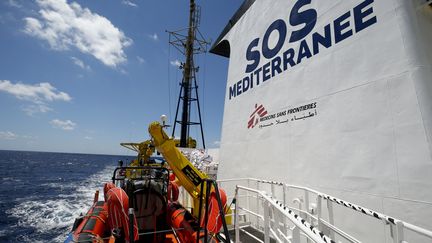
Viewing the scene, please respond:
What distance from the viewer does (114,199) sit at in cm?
324

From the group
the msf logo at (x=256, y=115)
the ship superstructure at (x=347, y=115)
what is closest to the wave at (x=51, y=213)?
the msf logo at (x=256, y=115)

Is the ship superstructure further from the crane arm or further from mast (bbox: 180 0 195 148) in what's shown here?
mast (bbox: 180 0 195 148)

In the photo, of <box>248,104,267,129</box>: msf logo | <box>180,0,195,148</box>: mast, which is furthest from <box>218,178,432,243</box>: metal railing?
<box>180,0,195,148</box>: mast

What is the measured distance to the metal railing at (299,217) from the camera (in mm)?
1989

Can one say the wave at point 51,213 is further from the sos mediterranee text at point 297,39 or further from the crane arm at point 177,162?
the sos mediterranee text at point 297,39

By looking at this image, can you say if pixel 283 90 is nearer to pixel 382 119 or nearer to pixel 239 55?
pixel 382 119

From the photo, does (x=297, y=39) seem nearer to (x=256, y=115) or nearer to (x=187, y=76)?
(x=256, y=115)

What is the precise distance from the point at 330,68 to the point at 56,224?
13929 mm

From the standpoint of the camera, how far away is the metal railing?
78.3 inches

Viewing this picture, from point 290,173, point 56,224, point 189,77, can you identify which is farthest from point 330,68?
point 189,77

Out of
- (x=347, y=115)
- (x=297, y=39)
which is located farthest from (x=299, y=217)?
(x=297, y=39)

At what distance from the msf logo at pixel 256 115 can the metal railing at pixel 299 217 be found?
1583 mm

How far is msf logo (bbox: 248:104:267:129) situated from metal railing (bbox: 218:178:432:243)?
5.19 ft

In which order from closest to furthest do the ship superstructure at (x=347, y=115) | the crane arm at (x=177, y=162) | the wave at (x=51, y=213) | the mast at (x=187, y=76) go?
the ship superstructure at (x=347, y=115) < the crane arm at (x=177, y=162) < the wave at (x=51, y=213) < the mast at (x=187, y=76)
